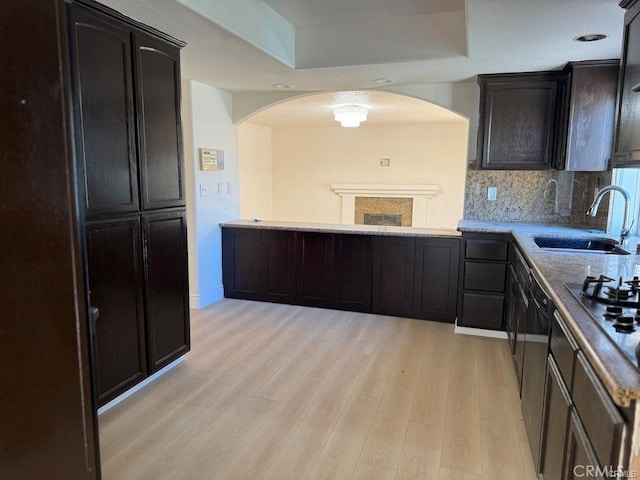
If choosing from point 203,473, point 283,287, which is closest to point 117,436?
point 203,473

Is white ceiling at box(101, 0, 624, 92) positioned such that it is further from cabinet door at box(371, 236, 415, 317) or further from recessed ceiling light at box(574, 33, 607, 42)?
cabinet door at box(371, 236, 415, 317)

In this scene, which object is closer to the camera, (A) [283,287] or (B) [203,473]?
(B) [203,473]

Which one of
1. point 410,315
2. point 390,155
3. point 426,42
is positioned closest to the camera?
point 426,42

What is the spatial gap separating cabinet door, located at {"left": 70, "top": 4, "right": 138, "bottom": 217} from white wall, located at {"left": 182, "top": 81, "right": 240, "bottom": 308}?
1721 millimetres

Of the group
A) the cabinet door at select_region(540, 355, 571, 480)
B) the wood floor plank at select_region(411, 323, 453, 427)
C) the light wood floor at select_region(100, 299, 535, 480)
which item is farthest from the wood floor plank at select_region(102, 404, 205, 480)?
the cabinet door at select_region(540, 355, 571, 480)

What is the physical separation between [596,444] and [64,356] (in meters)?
1.42

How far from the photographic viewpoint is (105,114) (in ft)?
7.43

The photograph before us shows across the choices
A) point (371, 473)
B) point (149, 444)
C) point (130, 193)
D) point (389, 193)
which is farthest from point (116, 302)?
point (389, 193)

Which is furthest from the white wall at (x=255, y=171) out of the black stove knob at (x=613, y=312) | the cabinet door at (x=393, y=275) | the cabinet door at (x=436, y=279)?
the black stove knob at (x=613, y=312)

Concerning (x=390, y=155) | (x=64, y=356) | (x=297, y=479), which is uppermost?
(x=390, y=155)

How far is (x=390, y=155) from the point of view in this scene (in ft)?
26.0

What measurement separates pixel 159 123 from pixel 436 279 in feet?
8.69

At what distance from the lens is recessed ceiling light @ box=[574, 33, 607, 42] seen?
2588mm

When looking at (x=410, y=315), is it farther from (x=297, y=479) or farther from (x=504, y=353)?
(x=297, y=479)
